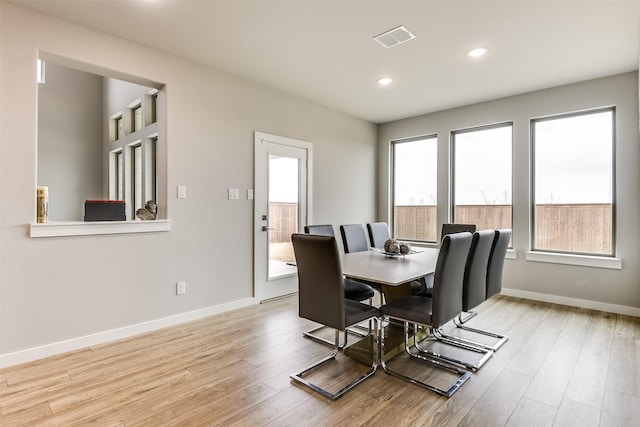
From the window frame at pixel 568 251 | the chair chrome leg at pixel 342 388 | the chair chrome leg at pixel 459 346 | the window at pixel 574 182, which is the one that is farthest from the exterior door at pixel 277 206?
the window at pixel 574 182

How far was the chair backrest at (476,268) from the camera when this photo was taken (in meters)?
2.39

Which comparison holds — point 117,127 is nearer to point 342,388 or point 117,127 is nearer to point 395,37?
point 395,37

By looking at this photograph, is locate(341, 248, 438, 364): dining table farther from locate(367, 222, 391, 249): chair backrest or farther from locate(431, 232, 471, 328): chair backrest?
locate(367, 222, 391, 249): chair backrest

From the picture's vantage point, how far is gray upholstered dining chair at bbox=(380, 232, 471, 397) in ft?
6.77

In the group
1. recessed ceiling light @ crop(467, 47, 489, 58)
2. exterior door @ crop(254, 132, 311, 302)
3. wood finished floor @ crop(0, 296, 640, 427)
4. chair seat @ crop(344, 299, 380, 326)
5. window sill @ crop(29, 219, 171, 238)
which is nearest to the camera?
wood finished floor @ crop(0, 296, 640, 427)

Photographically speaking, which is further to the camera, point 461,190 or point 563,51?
point 461,190

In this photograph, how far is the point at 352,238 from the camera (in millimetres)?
3641

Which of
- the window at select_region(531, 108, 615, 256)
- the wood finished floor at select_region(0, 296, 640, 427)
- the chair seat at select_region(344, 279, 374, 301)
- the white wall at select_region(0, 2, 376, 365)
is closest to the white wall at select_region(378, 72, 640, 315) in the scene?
the window at select_region(531, 108, 615, 256)

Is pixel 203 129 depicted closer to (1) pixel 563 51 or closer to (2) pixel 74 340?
(2) pixel 74 340

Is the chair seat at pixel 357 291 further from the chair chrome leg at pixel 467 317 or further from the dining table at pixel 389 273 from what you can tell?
the chair chrome leg at pixel 467 317

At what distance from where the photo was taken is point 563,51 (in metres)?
3.09

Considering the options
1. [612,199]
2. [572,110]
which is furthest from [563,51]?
[612,199]

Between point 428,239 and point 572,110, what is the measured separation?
2.48m

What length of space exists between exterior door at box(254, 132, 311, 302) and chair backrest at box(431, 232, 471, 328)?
7.75ft
